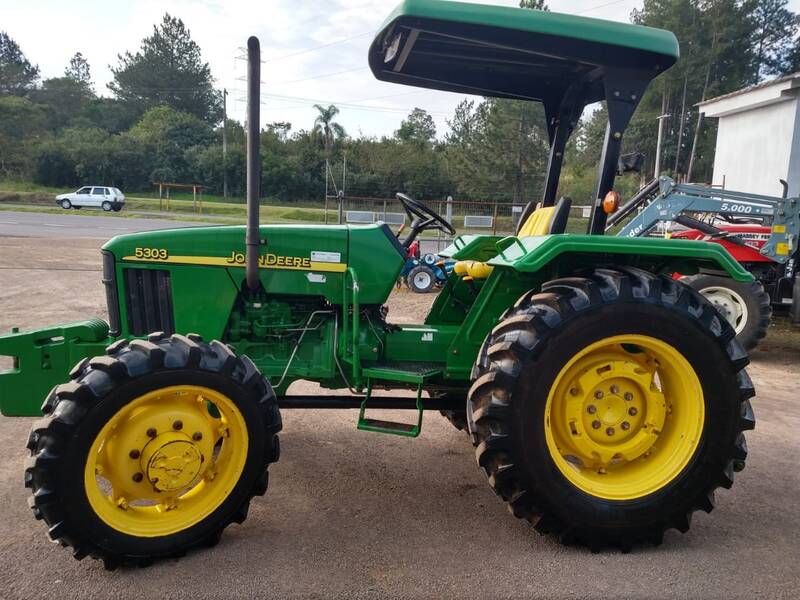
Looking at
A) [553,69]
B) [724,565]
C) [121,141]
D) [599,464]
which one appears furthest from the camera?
[121,141]

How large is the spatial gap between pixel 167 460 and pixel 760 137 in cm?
1745

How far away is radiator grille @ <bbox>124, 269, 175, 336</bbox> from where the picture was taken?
10.8 feet

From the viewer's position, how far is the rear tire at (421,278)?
36.9 feet

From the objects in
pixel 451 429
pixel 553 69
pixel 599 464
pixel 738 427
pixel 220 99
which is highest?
pixel 220 99

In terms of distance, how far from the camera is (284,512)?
308cm

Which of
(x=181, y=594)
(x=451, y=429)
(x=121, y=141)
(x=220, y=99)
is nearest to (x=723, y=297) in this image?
(x=451, y=429)

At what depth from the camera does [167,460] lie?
103 inches

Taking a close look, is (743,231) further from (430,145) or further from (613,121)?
(430,145)

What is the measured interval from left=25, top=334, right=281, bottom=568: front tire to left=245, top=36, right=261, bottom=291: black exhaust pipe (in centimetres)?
62

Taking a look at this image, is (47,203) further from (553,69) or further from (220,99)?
(553,69)

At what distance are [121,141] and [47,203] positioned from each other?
12.9 m

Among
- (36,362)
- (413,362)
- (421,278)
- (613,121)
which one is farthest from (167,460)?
(421,278)

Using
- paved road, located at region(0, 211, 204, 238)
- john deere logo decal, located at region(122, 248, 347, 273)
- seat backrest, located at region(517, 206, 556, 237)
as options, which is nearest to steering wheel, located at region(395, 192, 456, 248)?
seat backrest, located at region(517, 206, 556, 237)

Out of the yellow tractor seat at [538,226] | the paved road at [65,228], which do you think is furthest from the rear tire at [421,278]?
the yellow tractor seat at [538,226]
